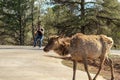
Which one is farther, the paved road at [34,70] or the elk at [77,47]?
the paved road at [34,70]

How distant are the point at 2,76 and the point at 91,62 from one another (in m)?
7.06

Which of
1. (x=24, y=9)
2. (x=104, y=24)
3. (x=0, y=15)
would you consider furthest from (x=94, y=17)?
(x=0, y=15)

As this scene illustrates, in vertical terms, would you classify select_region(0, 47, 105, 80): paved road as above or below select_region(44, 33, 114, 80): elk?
below

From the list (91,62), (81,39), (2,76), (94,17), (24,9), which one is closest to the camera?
(81,39)

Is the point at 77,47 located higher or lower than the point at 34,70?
higher

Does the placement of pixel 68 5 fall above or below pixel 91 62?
above

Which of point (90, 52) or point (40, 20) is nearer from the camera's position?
point (90, 52)

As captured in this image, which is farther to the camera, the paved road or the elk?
the paved road

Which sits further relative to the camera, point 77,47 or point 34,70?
point 34,70

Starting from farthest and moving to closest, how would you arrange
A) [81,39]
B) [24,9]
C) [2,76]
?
[24,9] → [2,76] → [81,39]

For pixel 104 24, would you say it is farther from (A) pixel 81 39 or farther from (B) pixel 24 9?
(A) pixel 81 39

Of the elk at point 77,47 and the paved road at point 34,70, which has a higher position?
the elk at point 77,47

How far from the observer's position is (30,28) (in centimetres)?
5753

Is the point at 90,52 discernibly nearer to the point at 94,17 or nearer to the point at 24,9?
the point at 94,17
